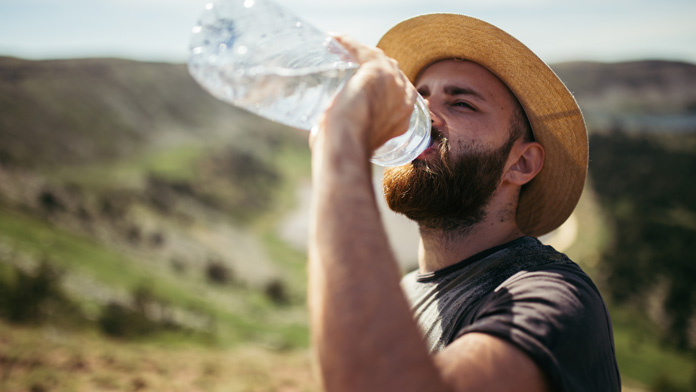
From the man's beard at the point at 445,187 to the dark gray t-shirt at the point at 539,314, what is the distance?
0.30 meters

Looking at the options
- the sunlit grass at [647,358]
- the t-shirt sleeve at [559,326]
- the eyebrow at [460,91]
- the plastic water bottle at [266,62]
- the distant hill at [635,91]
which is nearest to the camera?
the t-shirt sleeve at [559,326]

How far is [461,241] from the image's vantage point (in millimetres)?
2309

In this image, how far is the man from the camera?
3.75 feet

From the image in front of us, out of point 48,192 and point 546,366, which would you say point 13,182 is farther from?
point 546,366

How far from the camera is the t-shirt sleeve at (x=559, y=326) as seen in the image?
1.31m

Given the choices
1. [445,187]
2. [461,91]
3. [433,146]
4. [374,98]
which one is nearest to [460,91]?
[461,91]

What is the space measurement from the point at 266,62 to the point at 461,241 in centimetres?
127

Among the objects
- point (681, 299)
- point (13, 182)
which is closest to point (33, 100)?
point (13, 182)

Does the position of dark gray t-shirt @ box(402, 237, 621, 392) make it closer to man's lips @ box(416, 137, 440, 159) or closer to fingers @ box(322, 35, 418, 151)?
man's lips @ box(416, 137, 440, 159)

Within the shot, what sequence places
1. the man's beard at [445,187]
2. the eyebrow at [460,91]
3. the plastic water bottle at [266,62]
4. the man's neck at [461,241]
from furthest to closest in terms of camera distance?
the eyebrow at [460,91] < the man's neck at [461,241] < the man's beard at [445,187] < the plastic water bottle at [266,62]

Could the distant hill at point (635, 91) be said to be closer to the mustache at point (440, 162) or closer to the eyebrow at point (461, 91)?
the eyebrow at point (461, 91)

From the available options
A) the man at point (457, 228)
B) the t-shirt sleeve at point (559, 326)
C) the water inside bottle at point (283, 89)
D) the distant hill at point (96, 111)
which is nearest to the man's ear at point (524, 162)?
the man at point (457, 228)

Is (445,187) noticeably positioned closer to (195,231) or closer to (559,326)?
(559,326)

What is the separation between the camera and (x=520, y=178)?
2533mm
